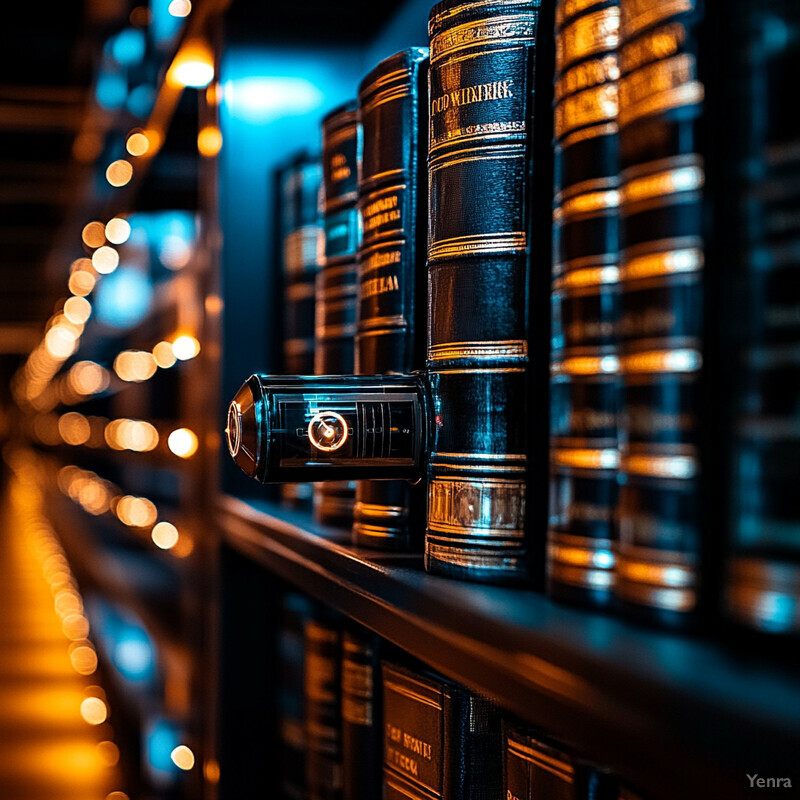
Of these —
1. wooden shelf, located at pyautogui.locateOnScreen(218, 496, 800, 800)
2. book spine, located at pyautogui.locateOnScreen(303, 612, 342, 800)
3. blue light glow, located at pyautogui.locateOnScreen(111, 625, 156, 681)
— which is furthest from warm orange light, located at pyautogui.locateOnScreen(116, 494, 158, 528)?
wooden shelf, located at pyautogui.locateOnScreen(218, 496, 800, 800)

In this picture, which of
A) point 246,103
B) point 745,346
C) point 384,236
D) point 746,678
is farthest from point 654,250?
point 246,103

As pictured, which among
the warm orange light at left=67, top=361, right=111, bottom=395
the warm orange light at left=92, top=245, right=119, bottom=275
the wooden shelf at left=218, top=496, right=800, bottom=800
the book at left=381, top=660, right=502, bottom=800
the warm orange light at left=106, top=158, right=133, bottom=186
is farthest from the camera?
the warm orange light at left=67, top=361, right=111, bottom=395

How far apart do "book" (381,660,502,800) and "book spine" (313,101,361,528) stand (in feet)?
0.59

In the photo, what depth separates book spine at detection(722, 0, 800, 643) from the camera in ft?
1.12

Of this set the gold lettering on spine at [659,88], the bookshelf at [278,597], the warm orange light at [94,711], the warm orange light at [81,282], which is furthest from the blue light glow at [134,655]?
the warm orange light at [81,282]

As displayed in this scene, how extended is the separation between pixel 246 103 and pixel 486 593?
70cm

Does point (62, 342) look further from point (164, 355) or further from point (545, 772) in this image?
point (545, 772)

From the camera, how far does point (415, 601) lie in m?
0.54

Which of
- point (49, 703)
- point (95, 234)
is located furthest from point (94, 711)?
point (95, 234)

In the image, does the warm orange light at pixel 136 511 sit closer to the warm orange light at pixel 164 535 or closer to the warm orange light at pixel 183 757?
the warm orange light at pixel 164 535

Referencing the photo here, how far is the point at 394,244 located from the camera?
0.71 metres

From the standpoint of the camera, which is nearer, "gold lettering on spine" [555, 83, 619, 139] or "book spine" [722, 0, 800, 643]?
"book spine" [722, 0, 800, 643]

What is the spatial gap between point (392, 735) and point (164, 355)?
1.53m

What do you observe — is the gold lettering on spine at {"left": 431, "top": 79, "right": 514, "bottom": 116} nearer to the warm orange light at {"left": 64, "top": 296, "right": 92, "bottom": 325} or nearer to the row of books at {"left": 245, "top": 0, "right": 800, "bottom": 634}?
the row of books at {"left": 245, "top": 0, "right": 800, "bottom": 634}
